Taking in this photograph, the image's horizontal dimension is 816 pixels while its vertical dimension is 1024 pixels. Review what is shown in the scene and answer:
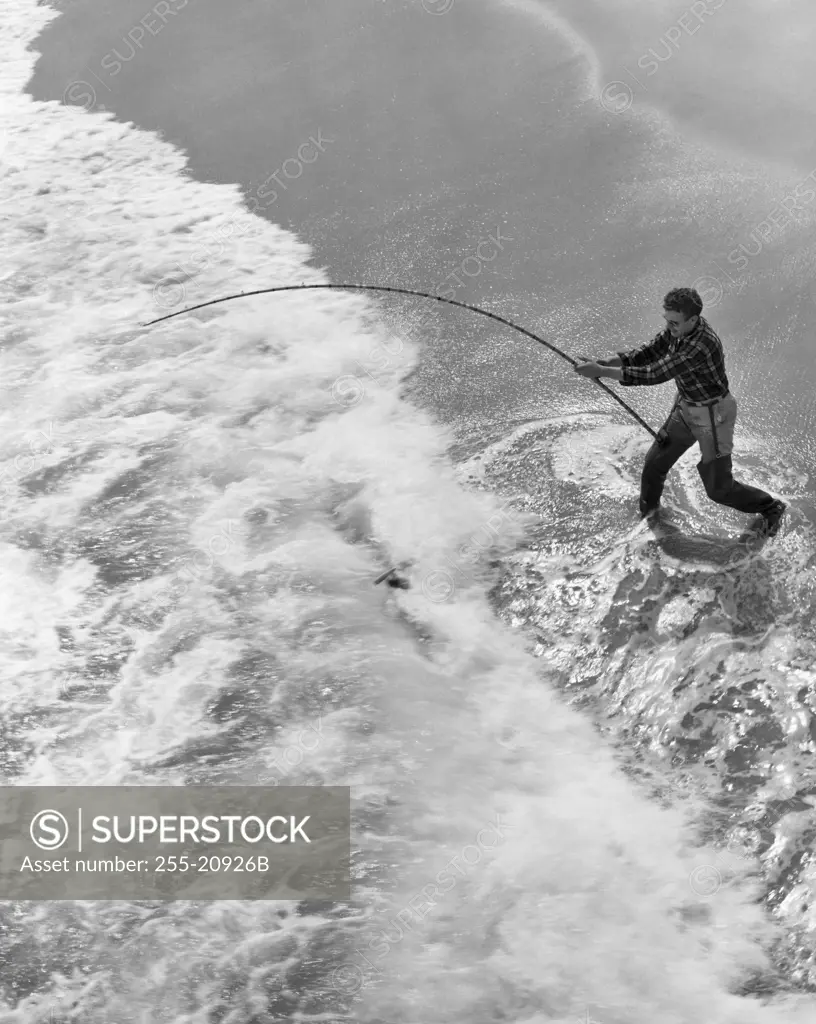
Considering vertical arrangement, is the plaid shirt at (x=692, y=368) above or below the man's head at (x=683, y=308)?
below

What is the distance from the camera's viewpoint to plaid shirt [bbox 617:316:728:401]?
17.6 ft

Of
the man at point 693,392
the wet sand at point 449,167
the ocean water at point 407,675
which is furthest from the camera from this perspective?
the wet sand at point 449,167

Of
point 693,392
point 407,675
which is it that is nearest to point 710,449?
point 693,392

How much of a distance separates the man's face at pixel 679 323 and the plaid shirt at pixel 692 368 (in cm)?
3

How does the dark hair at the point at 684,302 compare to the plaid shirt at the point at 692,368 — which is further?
the plaid shirt at the point at 692,368

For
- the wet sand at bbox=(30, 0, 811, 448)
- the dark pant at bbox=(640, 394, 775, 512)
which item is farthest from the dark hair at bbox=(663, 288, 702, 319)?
the wet sand at bbox=(30, 0, 811, 448)

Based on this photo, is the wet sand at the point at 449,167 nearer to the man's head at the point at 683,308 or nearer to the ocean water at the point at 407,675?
the ocean water at the point at 407,675

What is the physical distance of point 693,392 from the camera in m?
5.52

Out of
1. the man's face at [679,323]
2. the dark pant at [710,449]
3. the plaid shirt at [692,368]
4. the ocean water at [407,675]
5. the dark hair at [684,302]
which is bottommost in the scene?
the ocean water at [407,675]

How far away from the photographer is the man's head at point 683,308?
17.1 ft

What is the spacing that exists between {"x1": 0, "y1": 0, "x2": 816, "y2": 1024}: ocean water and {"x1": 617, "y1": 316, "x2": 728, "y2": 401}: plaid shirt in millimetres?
1070

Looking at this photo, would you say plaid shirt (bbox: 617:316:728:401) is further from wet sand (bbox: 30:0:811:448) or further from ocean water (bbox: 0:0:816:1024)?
wet sand (bbox: 30:0:811:448)

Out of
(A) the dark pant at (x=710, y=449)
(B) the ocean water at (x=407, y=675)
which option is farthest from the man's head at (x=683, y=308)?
(B) the ocean water at (x=407, y=675)

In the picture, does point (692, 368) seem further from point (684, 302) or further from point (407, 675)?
point (407, 675)
